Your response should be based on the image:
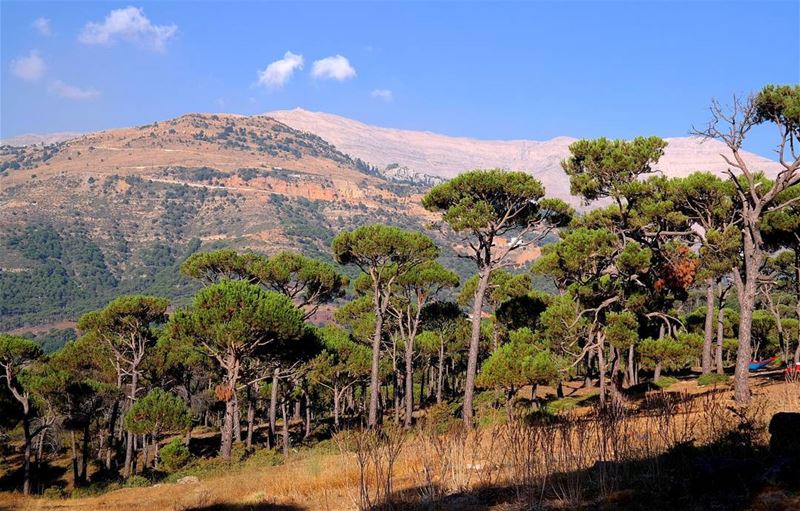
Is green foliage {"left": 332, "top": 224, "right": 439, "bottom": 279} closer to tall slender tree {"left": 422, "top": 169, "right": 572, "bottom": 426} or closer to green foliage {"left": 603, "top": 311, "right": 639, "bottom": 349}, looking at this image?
tall slender tree {"left": 422, "top": 169, "right": 572, "bottom": 426}

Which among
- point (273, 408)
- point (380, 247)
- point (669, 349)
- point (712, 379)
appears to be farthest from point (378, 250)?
point (712, 379)

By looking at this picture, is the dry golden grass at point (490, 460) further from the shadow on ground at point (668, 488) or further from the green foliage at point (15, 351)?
the green foliage at point (15, 351)

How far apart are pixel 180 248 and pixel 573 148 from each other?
17782 cm

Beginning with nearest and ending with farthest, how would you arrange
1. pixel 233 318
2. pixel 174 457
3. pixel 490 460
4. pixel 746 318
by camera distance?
1. pixel 490 460
2. pixel 746 318
3. pixel 233 318
4. pixel 174 457

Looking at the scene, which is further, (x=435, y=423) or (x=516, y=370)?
(x=516, y=370)

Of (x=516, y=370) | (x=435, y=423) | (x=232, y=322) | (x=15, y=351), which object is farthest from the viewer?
(x=15, y=351)

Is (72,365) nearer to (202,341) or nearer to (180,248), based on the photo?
(202,341)

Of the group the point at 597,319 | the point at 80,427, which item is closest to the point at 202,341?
the point at 80,427

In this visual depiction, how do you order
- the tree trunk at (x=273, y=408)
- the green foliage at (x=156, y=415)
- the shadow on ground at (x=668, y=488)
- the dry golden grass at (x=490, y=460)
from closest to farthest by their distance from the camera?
the shadow on ground at (x=668, y=488) < the dry golden grass at (x=490, y=460) < the green foliage at (x=156, y=415) < the tree trunk at (x=273, y=408)

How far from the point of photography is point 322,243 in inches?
Result: 7426

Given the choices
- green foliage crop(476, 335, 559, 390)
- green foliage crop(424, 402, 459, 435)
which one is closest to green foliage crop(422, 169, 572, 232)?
green foliage crop(476, 335, 559, 390)

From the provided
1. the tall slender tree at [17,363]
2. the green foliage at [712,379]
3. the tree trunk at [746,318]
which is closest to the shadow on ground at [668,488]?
the tree trunk at [746,318]

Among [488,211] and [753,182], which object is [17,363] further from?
[753,182]

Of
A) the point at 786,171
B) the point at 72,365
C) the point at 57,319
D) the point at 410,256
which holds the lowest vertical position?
the point at 57,319
